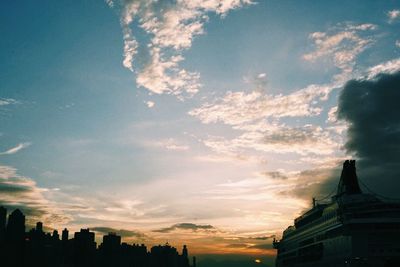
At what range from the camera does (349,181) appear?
89.1m

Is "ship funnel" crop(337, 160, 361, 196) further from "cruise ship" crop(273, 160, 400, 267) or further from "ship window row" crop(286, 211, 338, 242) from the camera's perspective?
"ship window row" crop(286, 211, 338, 242)

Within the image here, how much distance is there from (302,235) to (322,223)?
17.9 m

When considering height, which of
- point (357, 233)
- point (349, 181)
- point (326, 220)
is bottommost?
point (357, 233)

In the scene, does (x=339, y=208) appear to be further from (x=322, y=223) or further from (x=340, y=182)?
(x=340, y=182)

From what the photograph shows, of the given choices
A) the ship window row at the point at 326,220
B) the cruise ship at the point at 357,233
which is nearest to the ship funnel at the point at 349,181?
the cruise ship at the point at 357,233

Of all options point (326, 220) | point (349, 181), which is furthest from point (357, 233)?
point (349, 181)

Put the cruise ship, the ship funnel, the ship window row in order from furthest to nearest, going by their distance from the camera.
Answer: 1. the ship funnel
2. the ship window row
3. the cruise ship

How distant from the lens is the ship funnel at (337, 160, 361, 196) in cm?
8849

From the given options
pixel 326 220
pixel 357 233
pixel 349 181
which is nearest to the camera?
pixel 357 233

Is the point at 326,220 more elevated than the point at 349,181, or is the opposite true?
the point at 349,181

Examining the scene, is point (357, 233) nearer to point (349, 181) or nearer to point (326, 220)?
point (326, 220)

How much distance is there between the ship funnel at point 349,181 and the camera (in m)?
88.5

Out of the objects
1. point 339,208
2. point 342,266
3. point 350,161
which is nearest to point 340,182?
point 350,161

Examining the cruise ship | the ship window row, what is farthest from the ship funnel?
the ship window row
